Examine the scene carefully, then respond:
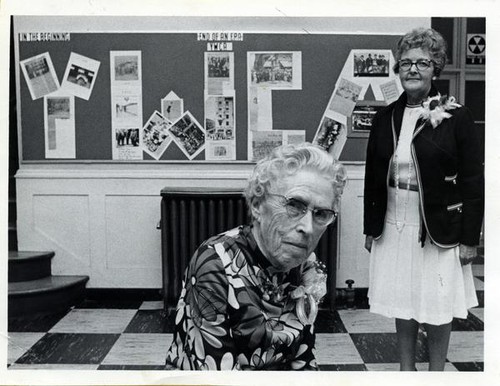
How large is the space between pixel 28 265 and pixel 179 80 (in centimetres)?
137

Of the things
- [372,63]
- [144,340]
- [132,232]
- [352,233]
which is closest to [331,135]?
[372,63]

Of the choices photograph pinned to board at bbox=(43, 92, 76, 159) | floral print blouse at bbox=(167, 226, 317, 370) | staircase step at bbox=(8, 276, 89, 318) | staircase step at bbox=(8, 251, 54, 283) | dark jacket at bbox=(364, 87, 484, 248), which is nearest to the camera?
floral print blouse at bbox=(167, 226, 317, 370)

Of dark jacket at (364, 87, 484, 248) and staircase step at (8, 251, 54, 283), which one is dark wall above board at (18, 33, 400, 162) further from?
dark jacket at (364, 87, 484, 248)

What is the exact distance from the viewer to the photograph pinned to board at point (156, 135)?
10.6ft

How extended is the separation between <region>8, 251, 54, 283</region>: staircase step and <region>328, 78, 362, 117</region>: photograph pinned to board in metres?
1.87

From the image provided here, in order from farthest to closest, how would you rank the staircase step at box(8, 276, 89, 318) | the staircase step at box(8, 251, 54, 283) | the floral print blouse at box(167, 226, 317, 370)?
the staircase step at box(8, 251, 54, 283) → the staircase step at box(8, 276, 89, 318) → the floral print blouse at box(167, 226, 317, 370)

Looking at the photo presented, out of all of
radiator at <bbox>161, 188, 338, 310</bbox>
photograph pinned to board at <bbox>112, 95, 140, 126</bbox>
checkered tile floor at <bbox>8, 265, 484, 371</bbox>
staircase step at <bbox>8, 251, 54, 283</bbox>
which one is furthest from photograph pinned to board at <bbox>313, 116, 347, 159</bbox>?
staircase step at <bbox>8, 251, 54, 283</bbox>

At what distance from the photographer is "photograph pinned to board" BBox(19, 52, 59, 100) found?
3.17 meters

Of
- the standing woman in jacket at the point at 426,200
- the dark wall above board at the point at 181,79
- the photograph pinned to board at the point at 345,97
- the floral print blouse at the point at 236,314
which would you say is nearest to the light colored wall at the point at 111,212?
the dark wall above board at the point at 181,79

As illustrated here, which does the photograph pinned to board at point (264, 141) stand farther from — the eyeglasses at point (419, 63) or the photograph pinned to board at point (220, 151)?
the eyeglasses at point (419, 63)

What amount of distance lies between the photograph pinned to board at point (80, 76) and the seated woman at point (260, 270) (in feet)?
7.81

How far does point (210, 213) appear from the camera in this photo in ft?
9.98
